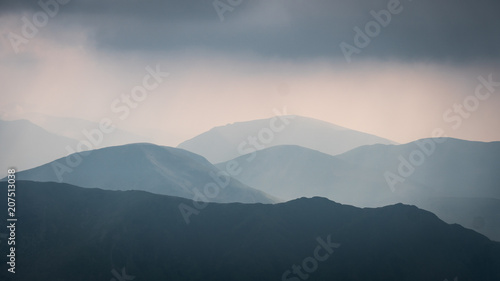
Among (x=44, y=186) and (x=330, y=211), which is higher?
(x=44, y=186)

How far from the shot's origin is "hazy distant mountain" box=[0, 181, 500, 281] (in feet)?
431

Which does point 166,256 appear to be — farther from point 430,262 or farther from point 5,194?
point 430,262

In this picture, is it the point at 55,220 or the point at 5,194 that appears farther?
the point at 5,194

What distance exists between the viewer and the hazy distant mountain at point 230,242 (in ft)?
431

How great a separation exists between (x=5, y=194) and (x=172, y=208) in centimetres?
5708

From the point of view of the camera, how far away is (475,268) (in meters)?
140

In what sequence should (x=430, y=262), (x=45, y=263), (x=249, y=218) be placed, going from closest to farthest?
1. (x=45, y=263)
2. (x=430, y=262)
3. (x=249, y=218)

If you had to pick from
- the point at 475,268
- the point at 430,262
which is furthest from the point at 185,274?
the point at 475,268

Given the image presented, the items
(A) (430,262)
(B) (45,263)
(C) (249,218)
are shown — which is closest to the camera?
(B) (45,263)

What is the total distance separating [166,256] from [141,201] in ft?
80.7

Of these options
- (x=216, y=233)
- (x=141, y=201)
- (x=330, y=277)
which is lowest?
(x=330, y=277)

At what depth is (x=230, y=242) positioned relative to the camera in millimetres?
141750

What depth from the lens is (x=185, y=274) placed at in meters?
130

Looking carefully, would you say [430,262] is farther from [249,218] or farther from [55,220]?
[55,220]
